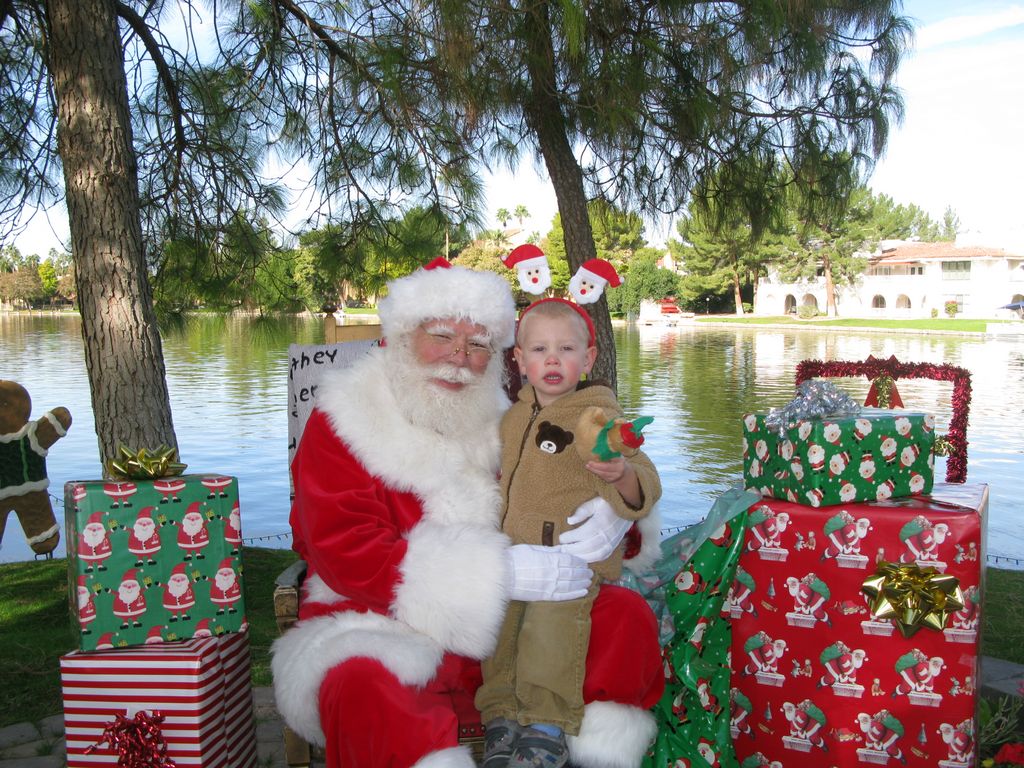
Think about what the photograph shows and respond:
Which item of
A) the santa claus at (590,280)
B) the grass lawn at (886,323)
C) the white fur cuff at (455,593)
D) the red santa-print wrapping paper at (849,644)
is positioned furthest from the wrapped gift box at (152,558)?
the grass lawn at (886,323)

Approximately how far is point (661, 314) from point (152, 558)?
38841 mm

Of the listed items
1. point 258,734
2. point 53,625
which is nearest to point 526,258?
point 258,734

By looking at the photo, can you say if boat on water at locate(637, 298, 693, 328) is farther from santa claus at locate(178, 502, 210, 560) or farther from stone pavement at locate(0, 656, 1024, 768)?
santa claus at locate(178, 502, 210, 560)

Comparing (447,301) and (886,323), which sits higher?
(447,301)

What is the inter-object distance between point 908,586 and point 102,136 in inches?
130

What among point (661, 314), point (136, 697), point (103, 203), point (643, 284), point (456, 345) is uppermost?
point (643, 284)

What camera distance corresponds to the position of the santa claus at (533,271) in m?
2.43

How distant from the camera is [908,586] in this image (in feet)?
6.85

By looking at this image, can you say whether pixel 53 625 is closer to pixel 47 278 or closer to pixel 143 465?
pixel 143 465

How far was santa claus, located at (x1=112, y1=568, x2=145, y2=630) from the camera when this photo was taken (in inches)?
81.5

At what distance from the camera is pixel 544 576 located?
6.68 feet

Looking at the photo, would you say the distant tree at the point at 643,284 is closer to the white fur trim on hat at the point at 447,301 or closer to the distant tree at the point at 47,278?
the distant tree at the point at 47,278

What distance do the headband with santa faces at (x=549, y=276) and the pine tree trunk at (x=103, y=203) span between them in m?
1.80

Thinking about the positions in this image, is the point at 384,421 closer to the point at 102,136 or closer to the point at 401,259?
the point at 102,136
